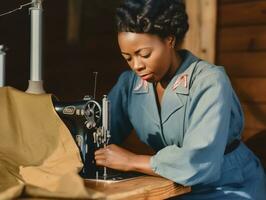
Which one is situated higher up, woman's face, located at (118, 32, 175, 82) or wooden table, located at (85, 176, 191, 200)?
woman's face, located at (118, 32, 175, 82)

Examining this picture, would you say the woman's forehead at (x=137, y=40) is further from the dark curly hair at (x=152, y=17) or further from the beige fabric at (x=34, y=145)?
the beige fabric at (x=34, y=145)

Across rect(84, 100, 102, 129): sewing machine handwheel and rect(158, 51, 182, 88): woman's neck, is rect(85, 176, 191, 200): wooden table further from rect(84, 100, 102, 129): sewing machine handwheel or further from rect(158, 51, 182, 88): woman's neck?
rect(158, 51, 182, 88): woman's neck

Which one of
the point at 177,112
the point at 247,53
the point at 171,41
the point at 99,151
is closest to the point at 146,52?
the point at 171,41

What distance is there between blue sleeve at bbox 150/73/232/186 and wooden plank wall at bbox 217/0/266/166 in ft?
3.28

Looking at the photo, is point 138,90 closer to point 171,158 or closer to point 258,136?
point 171,158

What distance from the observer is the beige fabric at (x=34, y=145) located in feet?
6.11

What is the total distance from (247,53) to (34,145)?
1570 mm

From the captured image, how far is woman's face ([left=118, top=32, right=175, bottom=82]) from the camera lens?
2.18 metres

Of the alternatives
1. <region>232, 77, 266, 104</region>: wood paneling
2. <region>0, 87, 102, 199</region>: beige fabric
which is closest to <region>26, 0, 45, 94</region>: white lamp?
<region>0, 87, 102, 199</region>: beige fabric

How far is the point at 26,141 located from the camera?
6.71ft

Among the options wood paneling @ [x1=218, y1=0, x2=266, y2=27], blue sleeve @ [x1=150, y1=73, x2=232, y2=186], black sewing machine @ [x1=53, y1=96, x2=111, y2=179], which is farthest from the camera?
wood paneling @ [x1=218, y1=0, x2=266, y2=27]

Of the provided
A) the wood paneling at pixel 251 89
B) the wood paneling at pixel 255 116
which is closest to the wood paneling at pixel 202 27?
the wood paneling at pixel 251 89

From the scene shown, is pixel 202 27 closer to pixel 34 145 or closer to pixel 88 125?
pixel 88 125

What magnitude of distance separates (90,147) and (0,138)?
13.6 inches
